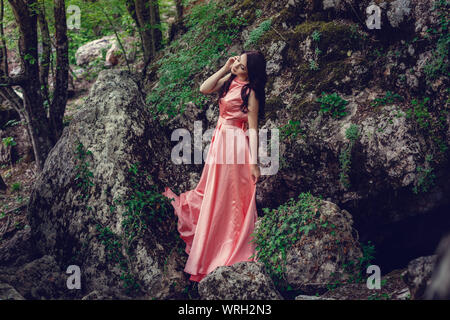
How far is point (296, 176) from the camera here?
17.7 ft

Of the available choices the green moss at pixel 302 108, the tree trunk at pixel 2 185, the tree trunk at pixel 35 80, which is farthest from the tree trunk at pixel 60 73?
the green moss at pixel 302 108

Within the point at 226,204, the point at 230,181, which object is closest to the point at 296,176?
the point at 230,181

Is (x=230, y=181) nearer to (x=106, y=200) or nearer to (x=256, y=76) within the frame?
(x=256, y=76)

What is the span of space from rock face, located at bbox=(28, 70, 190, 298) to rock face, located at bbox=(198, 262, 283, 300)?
0.90m

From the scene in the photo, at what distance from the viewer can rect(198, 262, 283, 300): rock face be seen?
155 inches

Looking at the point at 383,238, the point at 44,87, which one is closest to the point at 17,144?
the point at 44,87

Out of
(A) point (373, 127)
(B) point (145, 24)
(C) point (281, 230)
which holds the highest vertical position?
(B) point (145, 24)

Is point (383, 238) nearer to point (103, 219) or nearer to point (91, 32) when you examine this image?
point (103, 219)

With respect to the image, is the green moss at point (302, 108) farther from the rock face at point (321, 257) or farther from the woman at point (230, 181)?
the rock face at point (321, 257)

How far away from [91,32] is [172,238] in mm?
10295

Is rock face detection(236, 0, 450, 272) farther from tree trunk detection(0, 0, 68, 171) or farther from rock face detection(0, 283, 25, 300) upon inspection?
tree trunk detection(0, 0, 68, 171)

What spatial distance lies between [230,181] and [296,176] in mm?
973

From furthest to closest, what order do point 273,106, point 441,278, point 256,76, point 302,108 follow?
point 273,106 < point 302,108 < point 256,76 < point 441,278

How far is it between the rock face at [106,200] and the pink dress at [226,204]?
1.07 ft
